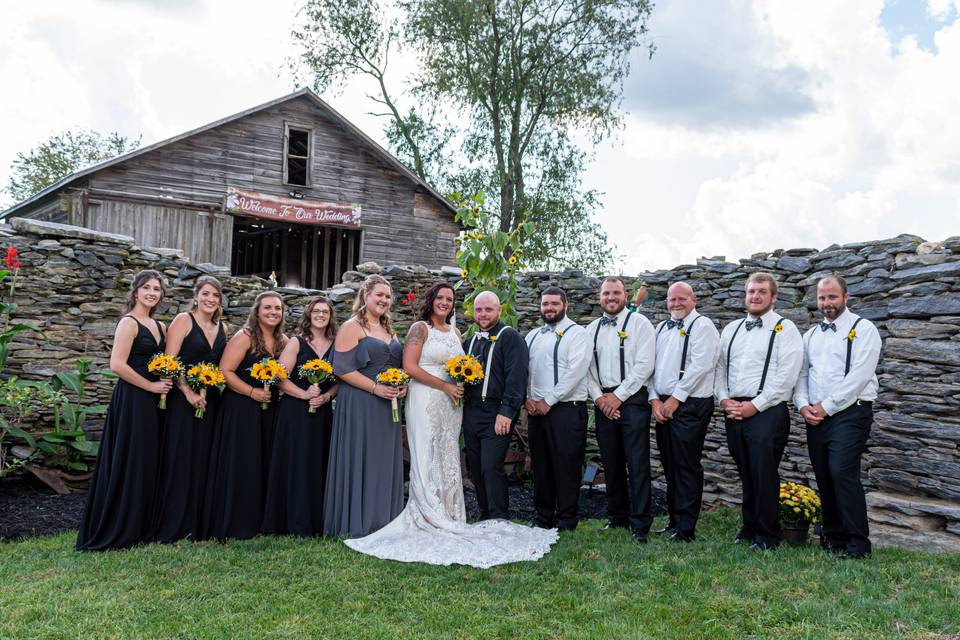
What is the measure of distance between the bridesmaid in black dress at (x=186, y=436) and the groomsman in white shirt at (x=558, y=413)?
2.48 meters

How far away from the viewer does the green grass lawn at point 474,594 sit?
11.8 feet

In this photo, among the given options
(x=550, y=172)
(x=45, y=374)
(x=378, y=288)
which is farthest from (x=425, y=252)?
(x=378, y=288)

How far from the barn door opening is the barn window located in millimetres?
1021

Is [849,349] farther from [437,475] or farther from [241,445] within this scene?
[241,445]

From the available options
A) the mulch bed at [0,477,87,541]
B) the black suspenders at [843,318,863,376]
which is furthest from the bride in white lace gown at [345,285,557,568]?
the mulch bed at [0,477,87,541]

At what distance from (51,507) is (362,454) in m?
2.93

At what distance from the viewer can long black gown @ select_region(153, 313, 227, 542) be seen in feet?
17.1

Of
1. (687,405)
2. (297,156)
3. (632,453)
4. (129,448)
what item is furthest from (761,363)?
(297,156)

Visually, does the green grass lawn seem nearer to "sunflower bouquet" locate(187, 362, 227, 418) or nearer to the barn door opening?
"sunflower bouquet" locate(187, 362, 227, 418)

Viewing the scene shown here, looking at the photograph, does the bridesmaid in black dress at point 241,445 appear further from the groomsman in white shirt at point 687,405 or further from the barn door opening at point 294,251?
the barn door opening at point 294,251

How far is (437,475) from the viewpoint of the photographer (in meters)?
5.50

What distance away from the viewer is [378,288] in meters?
5.58

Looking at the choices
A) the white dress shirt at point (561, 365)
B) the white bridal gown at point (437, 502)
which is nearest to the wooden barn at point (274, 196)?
the white bridal gown at point (437, 502)

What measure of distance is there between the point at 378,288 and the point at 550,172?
15.0 meters
